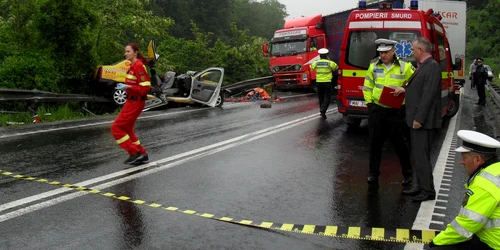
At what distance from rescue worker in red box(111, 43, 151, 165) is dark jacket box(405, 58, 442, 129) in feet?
12.0

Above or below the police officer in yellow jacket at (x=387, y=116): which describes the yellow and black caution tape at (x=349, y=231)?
below

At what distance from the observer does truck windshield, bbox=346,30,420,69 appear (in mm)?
10469

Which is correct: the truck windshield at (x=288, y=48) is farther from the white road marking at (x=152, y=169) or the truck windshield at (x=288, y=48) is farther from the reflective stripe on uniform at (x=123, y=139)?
the reflective stripe on uniform at (x=123, y=139)

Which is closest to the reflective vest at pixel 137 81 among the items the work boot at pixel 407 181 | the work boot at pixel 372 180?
the work boot at pixel 372 180

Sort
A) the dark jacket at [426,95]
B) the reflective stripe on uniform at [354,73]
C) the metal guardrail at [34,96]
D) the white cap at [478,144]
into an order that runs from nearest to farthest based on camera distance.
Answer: the white cap at [478,144] < the dark jacket at [426,95] < the reflective stripe on uniform at [354,73] < the metal guardrail at [34,96]

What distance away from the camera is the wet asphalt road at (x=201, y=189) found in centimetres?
452

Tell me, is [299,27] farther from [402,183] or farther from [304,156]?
[402,183]

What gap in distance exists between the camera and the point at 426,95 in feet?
19.1

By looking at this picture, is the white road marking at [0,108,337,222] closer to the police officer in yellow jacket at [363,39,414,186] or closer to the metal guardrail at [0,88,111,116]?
the police officer in yellow jacket at [363,39,414,186]

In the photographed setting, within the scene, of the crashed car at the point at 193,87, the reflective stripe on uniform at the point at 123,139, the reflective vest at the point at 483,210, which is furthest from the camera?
the crashed car at the point at 193,87

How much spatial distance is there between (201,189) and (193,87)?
10680mm

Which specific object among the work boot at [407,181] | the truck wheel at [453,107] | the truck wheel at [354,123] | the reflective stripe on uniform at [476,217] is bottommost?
the truck wheel at [453,107]

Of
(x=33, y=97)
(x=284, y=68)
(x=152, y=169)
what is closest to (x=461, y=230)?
(x=152, y=169)

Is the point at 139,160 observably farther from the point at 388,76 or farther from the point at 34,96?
the point at 34,96
